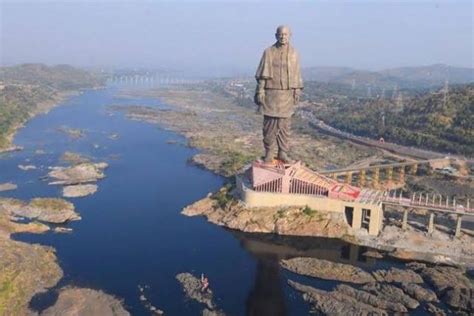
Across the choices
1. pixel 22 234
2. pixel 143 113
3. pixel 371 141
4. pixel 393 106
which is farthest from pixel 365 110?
pixel 22 234

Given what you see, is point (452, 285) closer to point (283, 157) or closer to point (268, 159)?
point (283, 157)

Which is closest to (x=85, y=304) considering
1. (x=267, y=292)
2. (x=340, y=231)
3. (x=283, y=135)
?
(x=267, y=292)

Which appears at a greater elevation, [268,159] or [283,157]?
[283,157]

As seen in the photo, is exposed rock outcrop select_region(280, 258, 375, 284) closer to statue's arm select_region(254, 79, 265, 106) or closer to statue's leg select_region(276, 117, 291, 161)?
statue's leg select_region(276, 117, 291, 161)

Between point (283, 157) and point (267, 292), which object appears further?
point (283, 157)

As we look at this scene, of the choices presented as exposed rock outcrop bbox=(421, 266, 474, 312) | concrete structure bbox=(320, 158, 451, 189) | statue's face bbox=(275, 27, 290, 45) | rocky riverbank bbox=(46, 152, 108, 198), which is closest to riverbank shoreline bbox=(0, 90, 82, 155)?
rocky riverbank bbox=(46, 152, 108, 198)

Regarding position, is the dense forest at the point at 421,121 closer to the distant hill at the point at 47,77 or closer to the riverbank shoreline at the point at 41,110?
the riverbank shoreline at the point at 41,110

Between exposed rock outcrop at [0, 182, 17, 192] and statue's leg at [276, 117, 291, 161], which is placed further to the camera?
exposed rock outcrop at [0, 182, 17, 192]
